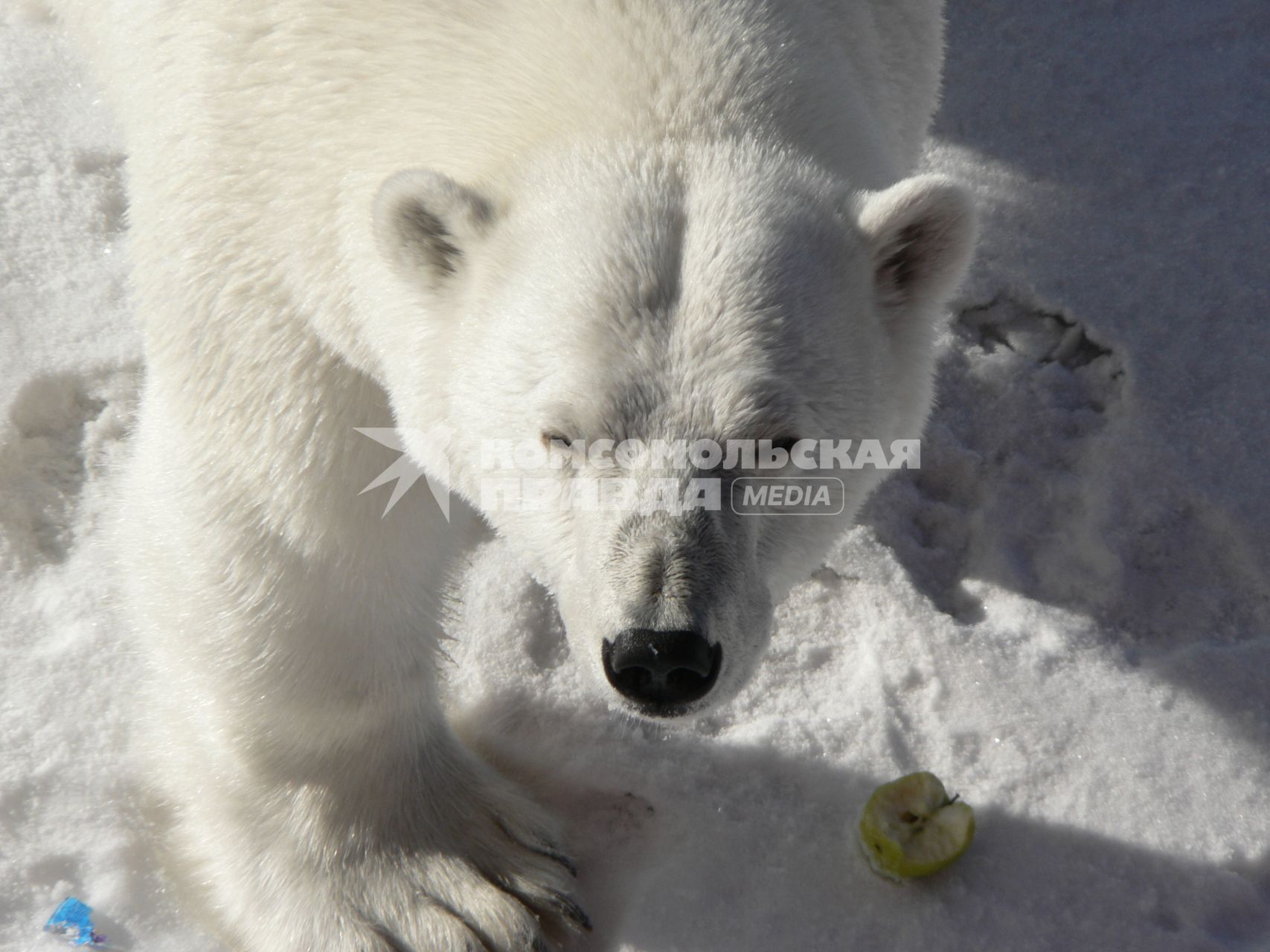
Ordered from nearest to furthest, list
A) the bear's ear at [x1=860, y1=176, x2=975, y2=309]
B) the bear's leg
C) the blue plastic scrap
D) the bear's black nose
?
the bear's black nose → the bear's ear at [x1=860, y1=176, x2=975, y2=309] → the bear's leg → the blue plastic scrap

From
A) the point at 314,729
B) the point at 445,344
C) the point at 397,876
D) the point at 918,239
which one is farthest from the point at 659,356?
the point at 397,876

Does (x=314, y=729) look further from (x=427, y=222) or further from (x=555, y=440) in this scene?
(x=427, y=222)

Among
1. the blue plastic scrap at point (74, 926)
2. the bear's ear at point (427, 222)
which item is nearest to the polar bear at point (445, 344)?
the bear's ear at point (427, 222)

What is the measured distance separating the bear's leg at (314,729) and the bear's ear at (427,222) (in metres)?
0.39

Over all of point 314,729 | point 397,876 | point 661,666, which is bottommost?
point 397,876

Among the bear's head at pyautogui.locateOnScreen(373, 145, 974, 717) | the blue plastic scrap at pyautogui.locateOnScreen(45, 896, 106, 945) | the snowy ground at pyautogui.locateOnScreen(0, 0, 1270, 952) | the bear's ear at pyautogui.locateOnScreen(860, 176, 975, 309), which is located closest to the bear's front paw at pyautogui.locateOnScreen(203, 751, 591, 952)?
the snowy ground at pyautogui.locateOnScreen(0, 0, 1270, 952)

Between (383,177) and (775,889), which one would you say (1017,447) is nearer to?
(775,889)

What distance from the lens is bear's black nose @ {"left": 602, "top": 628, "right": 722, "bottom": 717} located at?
5.08 ft

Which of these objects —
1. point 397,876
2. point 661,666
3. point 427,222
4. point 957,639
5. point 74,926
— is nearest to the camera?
point 661,666

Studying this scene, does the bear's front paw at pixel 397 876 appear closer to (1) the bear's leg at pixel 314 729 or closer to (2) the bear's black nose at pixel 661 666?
(1) the bear's leg at pixel 314 729

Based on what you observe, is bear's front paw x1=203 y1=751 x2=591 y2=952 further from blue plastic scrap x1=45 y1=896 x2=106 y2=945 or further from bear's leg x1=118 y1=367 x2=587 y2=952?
blue plastic scrap x1=45 y1=896 x2=106 y2=945

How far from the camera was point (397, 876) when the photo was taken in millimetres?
2359

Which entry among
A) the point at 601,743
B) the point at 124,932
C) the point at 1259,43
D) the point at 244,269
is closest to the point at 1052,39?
the point at 1259,43

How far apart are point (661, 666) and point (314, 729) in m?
1.03
